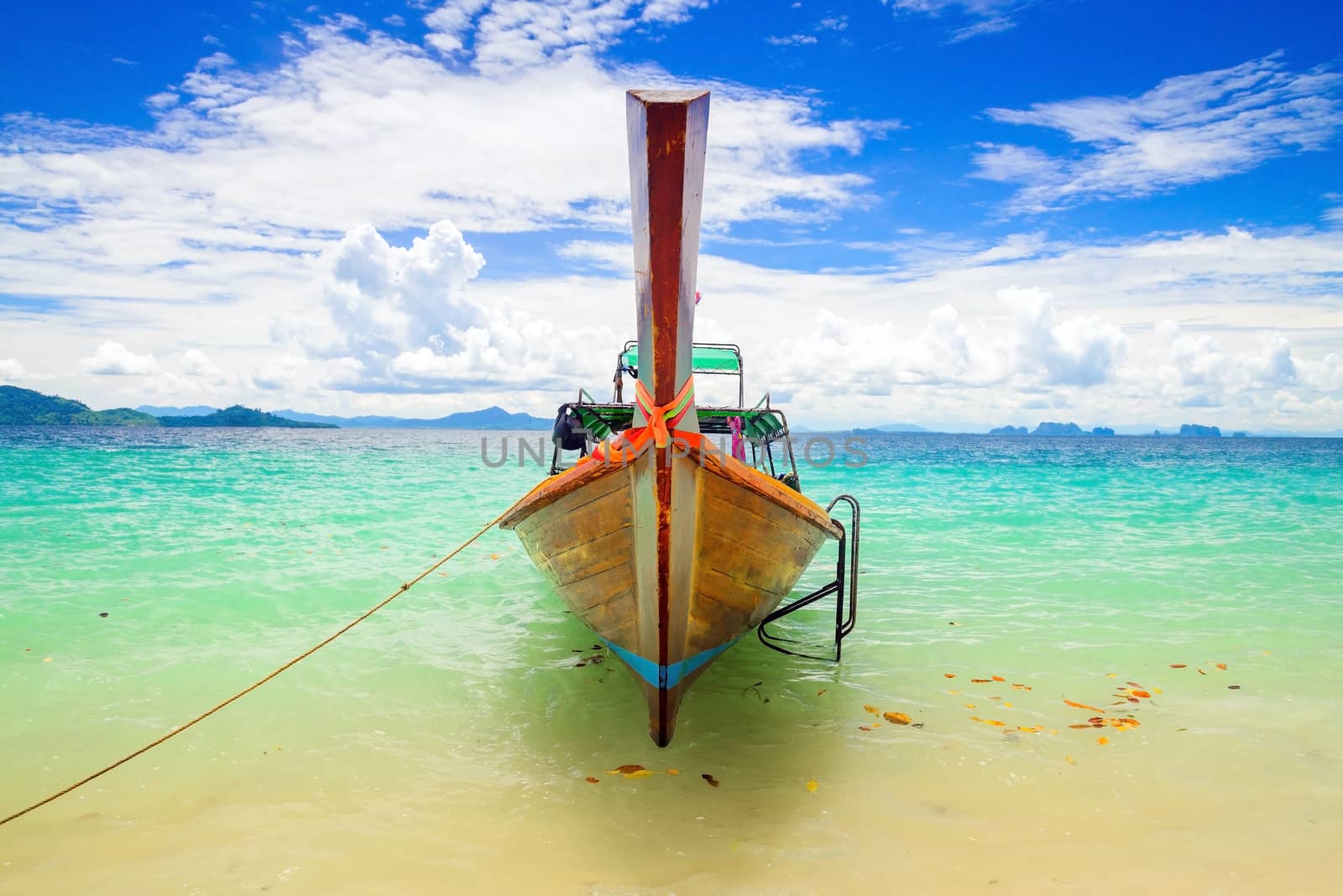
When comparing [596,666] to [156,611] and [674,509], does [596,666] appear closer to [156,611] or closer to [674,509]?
[674,509]

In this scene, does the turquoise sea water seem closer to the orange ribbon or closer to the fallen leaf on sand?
the fallen leaf on sand

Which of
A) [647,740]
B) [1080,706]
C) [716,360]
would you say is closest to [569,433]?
[716,360]

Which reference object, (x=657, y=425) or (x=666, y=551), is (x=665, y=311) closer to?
(x=657, y=425)

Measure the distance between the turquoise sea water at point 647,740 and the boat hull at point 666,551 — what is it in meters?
0.72

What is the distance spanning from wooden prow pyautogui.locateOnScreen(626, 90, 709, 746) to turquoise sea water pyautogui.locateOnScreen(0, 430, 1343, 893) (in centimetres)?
107

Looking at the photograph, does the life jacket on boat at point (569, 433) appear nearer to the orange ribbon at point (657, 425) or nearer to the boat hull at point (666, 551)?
the boat hull at point (666, 551)

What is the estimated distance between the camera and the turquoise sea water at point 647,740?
12.0 feet

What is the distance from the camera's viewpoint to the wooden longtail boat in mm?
3506

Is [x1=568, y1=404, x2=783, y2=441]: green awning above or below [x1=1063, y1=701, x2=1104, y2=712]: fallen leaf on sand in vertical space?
above

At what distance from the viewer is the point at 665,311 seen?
3734 millimetres

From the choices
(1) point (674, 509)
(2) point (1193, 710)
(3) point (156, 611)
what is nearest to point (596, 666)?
(1) point (674, 509)

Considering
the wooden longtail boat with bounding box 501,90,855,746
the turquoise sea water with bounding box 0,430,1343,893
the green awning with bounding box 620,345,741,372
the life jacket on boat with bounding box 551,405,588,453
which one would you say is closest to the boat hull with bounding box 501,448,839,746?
the wooden longtail boat with bounding box 501,90,855,746

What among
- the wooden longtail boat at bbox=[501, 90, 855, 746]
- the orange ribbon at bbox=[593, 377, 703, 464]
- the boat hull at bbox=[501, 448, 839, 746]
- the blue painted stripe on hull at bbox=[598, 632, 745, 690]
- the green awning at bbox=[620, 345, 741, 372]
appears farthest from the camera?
the green awning at bbox=[620, 345, 741, 372]

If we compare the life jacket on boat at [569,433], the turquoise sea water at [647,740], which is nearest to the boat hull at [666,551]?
the turquoise sea water at [647,740]
